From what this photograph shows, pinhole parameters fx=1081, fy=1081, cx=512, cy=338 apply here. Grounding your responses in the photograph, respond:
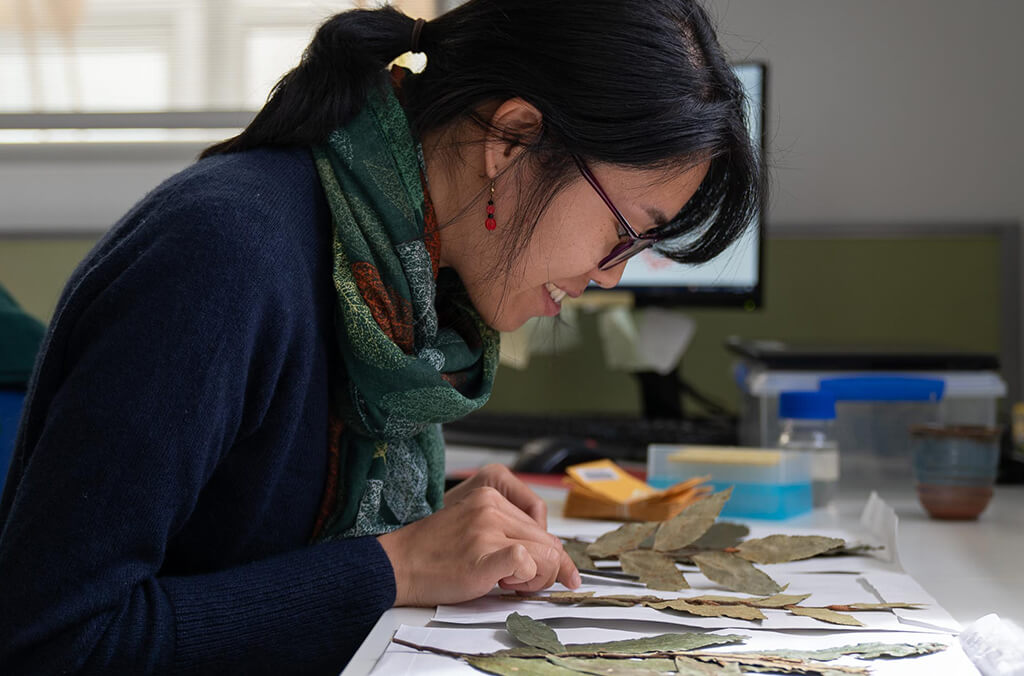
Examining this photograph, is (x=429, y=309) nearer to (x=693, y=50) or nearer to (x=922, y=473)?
(x=693, y=50)

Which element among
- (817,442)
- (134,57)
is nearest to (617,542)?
(817,442)

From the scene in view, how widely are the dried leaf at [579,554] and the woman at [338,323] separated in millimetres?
52

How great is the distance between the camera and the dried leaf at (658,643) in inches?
22.2

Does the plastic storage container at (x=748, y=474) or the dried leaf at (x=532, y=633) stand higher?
the dried leaf at (x=532, y=633)

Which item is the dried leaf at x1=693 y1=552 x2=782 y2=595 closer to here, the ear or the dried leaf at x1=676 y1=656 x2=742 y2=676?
the dried leaf at x1=676 y1=656 x2=742 y2=676

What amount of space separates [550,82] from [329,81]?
0.55 ft

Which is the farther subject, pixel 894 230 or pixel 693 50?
pixel 894 230

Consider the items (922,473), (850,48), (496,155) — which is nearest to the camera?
(496,155)

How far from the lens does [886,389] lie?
1.36 metres

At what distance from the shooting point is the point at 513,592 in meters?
0.72

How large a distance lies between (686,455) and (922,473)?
25 cm

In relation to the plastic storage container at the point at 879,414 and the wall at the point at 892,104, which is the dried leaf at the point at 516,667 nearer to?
the plastic storage container at the point at 879,414

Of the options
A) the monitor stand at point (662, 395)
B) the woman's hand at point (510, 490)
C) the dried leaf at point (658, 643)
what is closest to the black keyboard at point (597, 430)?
the monitor stand at point (662, 395)

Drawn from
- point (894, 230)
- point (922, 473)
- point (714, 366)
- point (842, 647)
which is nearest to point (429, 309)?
point (842, 647)
